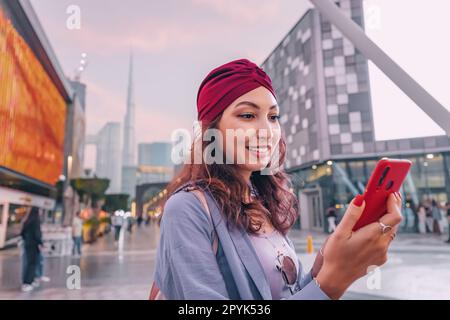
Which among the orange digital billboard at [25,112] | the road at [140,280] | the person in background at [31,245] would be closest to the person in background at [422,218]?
the road at [140,280]

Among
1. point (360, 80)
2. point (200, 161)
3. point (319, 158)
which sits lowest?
point (200, 161)

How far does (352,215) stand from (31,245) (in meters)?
7.07

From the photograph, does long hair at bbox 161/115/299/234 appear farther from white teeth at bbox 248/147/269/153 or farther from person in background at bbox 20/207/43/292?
person in background at bbox 20/207/43/292

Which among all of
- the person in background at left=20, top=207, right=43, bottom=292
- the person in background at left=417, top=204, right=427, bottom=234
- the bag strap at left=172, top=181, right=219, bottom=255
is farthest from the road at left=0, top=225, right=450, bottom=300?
the person in background at left=417, top=204, right=427, bottom=234

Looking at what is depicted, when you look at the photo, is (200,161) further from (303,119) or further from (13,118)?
(303,119)

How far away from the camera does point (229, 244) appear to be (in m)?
0.86

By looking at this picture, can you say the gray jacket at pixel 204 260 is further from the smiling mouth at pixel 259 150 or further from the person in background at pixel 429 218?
the person in background at pixel 429 218

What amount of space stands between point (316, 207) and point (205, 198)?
2002 cm

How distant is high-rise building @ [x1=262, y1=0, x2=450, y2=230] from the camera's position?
16906mm

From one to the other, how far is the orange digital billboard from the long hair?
15102 millimetres

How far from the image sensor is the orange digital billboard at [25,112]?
46.4ft

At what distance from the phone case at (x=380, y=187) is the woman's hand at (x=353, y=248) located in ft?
0.05

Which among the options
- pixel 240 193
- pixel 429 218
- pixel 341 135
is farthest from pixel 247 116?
pixel 341 135

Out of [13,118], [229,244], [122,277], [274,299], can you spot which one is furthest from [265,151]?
[13,118]
